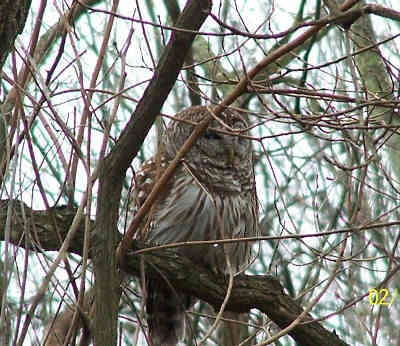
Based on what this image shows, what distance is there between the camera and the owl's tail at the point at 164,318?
13.3 feet

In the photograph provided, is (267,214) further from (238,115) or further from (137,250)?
(137,250)

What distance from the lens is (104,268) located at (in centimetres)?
244

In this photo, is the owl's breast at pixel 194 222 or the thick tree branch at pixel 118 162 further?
the owl's breast at pixel 194 222

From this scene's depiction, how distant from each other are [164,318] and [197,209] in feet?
2.19

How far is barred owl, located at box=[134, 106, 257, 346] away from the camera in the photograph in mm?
3953

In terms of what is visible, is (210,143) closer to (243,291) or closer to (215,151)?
(215,151)

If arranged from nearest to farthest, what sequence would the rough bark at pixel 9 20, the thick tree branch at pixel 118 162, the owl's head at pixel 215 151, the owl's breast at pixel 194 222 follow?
the rough bark at pixel 9 20, the thick tree branch at pixel 118 162, the owl's breast at pixel 194 222, the owl's head at pixel 215 151

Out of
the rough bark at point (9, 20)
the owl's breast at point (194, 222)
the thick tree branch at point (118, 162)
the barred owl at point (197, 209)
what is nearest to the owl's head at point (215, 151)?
the barred owl at point (197, 209)

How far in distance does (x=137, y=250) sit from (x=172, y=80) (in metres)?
0.90

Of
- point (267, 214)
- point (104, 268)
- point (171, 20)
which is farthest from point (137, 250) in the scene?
point (267, 214)
